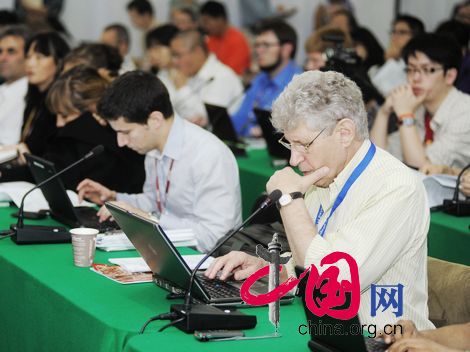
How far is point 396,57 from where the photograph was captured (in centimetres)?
675

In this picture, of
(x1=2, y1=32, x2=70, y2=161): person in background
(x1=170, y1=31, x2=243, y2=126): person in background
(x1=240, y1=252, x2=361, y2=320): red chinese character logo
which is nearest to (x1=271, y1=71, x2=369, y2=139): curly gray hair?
(x1=240, y1=252, x2=361, y2=320): red chinese character logo

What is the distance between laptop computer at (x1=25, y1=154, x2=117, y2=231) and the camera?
3.06m

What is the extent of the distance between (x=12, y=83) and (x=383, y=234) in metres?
4.27

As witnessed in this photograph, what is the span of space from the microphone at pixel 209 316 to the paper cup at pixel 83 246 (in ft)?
1.91

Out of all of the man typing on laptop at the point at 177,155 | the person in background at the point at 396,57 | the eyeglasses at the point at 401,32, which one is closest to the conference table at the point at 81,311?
the man typing on laptop at the point at 177,155

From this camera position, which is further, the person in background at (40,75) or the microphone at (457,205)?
the person in background at (40,75)

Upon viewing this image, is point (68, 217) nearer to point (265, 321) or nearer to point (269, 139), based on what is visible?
point (265, 321)

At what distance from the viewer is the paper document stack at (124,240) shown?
2818 millimetres

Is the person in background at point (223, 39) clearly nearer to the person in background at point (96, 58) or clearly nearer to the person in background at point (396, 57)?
the person in background at point (396, 57)

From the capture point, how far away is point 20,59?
591cm

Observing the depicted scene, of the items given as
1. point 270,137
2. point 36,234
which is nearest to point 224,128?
point 270,137

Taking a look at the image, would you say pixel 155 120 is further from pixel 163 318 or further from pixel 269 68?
pixel 269 68

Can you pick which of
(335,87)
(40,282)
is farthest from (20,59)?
(335,87)

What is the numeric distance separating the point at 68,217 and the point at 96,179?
0.71 meters
